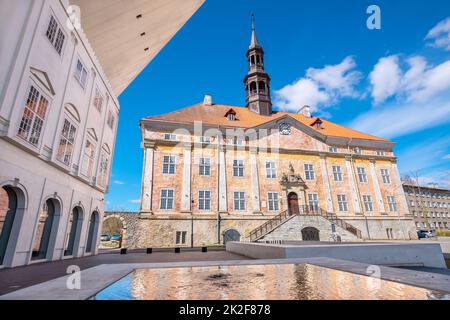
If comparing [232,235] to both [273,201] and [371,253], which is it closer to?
[273,201]

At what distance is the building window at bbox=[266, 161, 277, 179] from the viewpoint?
2623 cm

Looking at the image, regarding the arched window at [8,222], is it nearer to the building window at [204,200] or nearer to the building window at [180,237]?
the building window at [180,237]

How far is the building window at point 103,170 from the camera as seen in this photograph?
53.4 feet

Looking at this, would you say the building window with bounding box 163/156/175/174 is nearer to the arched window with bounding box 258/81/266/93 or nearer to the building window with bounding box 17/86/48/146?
the building window with bounding box 17/86/48/146

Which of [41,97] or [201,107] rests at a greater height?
[201,107]

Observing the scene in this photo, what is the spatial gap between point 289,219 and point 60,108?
64.0ft

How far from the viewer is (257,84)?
108 feet

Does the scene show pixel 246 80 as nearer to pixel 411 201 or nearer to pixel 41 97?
pixel 41 97

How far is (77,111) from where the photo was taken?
12242 millimetres

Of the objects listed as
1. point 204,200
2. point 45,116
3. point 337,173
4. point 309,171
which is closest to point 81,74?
point 45,116

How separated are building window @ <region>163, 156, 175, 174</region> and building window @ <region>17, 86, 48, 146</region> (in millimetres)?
14241

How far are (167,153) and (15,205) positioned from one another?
620 inches

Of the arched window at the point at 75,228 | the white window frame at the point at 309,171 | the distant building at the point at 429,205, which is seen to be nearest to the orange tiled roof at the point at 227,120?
the white window frame at the point at 309,171
